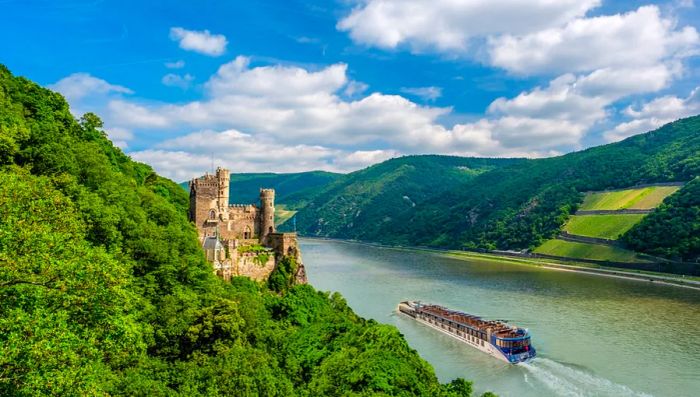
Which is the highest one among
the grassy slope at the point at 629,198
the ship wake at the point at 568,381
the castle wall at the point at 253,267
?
the grassy slope at the point at 629,198

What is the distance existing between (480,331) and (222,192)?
23368 millimetres

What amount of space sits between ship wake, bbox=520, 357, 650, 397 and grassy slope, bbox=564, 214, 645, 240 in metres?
69.3

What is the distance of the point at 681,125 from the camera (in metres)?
168

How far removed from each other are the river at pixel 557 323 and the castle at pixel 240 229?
45.8 ft

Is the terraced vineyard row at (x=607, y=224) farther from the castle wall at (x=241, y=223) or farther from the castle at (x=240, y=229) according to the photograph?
the castle wall at (x=241, y=223)

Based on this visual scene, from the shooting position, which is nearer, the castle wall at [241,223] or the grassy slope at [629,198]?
the castle wall at [241,223]

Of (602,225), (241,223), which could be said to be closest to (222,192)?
(241,223)

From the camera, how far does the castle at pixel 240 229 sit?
35.3 meters

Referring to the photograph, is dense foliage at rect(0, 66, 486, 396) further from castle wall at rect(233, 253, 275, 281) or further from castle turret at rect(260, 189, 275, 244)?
castle turret at rect(260, 189, 275, 244)

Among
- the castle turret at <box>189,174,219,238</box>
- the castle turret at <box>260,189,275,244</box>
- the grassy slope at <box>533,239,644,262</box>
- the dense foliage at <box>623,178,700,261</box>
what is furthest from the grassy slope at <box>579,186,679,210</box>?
the castle turret at <box>189,174,219,238</box>

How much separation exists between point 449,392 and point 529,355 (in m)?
19.7

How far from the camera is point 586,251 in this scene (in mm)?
94938

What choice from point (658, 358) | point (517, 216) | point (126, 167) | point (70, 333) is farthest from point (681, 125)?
point (70, 333)

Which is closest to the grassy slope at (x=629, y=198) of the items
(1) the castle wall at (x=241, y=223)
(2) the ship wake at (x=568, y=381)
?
(2) the ship wake at (x=568, y=381)
